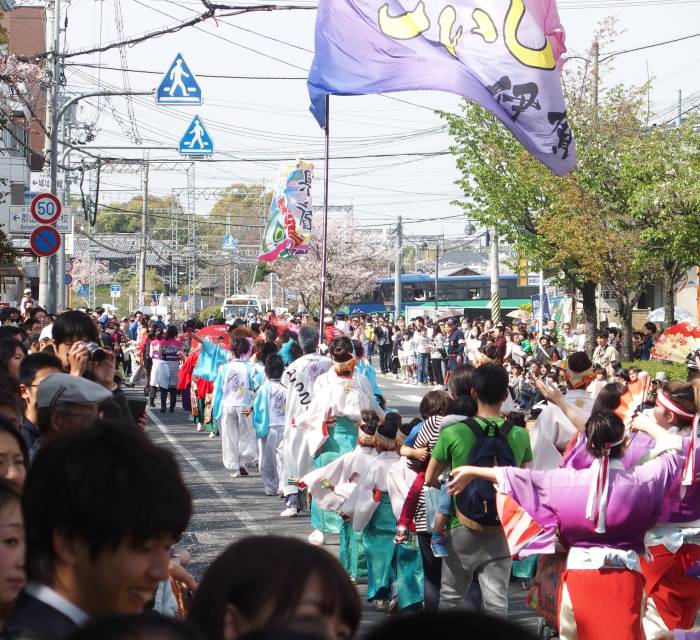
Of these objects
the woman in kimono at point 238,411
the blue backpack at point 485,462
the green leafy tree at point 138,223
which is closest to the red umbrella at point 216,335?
the woman in kimono at point 238,411

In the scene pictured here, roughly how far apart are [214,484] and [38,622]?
11.7m

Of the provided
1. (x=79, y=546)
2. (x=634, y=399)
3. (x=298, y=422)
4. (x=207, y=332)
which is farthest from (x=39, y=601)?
(x=207, y=332)

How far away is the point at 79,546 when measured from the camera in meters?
2.51

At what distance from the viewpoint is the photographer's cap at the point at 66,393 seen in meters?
5.16

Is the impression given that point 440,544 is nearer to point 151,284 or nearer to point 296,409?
point 296,409

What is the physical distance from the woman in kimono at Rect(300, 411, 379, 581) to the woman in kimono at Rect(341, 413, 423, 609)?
0.14 metres

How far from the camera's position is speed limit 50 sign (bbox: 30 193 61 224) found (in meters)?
18.7

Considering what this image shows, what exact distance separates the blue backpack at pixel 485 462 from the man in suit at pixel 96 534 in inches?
167

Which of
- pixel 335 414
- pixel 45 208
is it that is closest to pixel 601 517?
pixel 335 414

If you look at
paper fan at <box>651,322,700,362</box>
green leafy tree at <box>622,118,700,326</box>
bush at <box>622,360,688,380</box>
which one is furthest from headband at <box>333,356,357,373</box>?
green leafy tree at <box>622,118,700,326</box>

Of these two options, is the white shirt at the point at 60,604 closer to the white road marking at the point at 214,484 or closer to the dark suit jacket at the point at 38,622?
the dark suit jacket at the point at 38,622

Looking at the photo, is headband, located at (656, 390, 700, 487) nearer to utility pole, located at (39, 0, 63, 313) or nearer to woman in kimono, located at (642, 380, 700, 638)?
woman in kimono, located at (642, 380, 700, 638)

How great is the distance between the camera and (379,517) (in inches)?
339

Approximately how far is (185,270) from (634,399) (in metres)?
93.9
